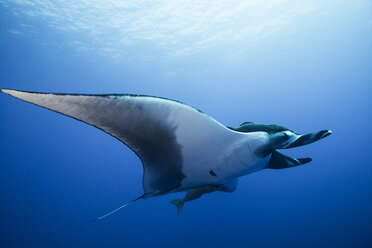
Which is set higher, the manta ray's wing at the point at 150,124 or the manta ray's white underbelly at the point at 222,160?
the manta ray's wing at the point at 150,124

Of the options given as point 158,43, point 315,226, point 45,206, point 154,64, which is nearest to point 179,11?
point 158,43

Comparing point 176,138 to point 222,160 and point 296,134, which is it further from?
point 296,134

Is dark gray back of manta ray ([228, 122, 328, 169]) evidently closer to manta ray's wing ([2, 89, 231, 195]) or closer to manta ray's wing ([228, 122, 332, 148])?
manta ray's wing ([228, 122, 332, 148])

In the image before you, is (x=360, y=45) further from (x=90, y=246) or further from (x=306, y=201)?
(x=90, y=246)

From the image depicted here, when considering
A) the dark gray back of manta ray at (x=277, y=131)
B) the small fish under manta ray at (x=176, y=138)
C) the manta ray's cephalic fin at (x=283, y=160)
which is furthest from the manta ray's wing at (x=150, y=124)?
the manta ray's cephalic fin at (x=283, y=160)

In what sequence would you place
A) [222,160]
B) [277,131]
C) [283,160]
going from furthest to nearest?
[283,160] → [222,160] → [277,131]

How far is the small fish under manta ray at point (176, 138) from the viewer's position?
3.87ft

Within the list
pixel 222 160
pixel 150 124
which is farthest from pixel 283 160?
pixel 150 124

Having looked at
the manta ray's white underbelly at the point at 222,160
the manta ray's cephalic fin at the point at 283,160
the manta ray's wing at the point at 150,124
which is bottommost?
the manta ray's cephalic fin at the point at 283,160

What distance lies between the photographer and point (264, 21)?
13.9 metres

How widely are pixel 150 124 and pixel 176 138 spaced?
0.29 meters

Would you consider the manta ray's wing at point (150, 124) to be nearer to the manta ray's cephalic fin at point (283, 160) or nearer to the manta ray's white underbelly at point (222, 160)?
the manta ray's white underbelly at point (222, 160)

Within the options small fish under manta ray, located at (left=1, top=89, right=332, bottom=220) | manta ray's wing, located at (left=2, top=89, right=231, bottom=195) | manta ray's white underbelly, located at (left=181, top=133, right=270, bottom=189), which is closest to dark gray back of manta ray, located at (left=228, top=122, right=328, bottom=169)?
small fish under manta ray, located at (left=1, top=89, right=332, bottom=220)

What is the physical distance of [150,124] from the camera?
141 cm
